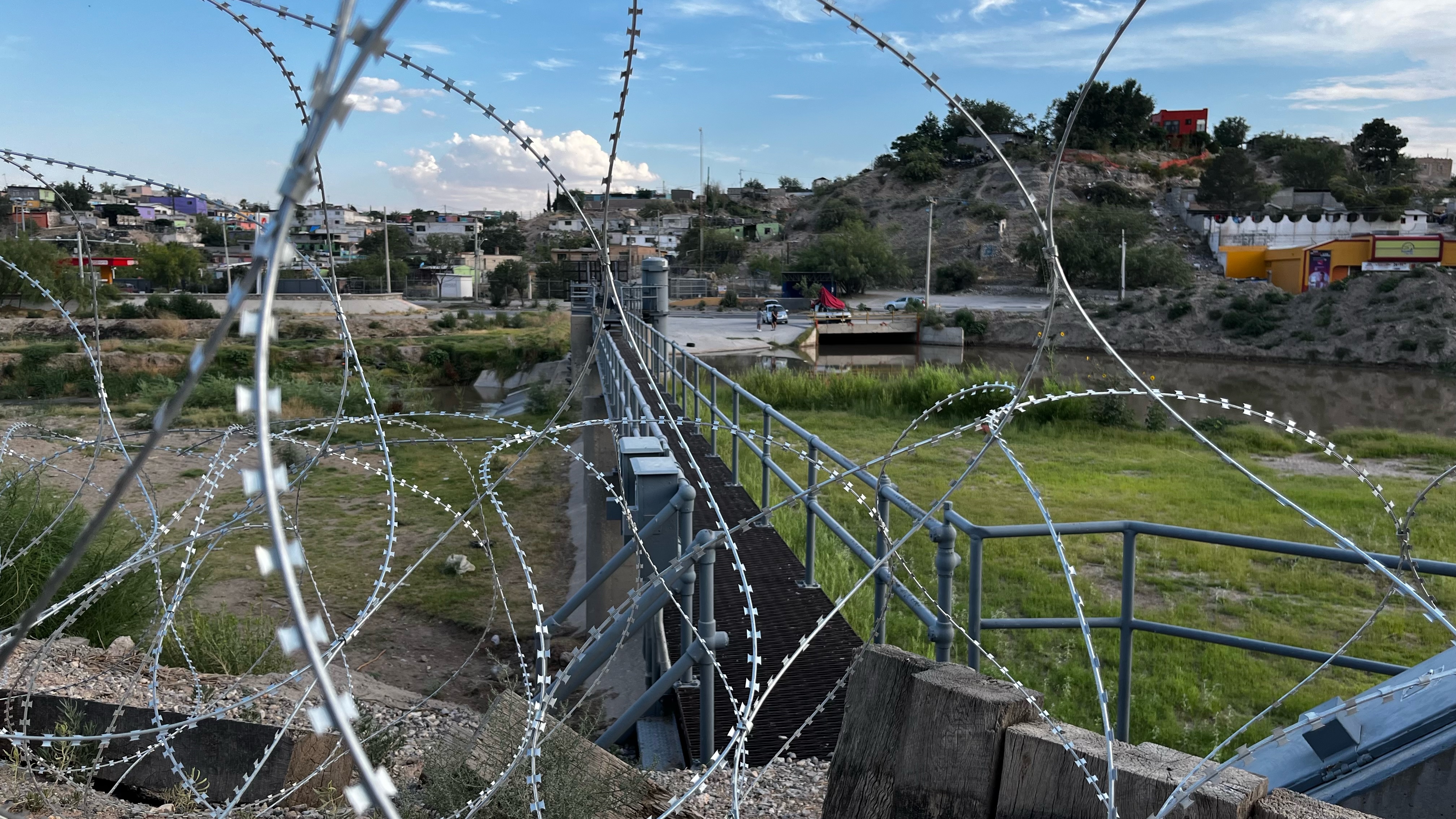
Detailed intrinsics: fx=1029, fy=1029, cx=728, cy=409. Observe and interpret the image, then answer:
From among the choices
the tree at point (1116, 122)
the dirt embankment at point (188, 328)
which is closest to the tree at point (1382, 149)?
the tree at point (1116, 122)

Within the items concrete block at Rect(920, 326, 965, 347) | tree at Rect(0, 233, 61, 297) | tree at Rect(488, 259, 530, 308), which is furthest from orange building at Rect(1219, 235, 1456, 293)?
tree at Rect(0, 233, 61, 297)

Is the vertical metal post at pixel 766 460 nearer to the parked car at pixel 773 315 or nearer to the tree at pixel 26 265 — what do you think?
the tree at pixel 26 265

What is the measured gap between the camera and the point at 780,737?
4.20 metres

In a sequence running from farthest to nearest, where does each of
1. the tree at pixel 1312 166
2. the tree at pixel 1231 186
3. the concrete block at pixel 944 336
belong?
the tree at pixel 1312 166, the tree at pixel 1231 186, the concrete block at pixel 944 336

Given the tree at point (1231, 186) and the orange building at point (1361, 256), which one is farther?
the tree at point (1231, 186)

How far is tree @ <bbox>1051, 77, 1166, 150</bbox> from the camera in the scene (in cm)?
10006

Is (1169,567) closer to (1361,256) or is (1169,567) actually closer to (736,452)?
(736,452)

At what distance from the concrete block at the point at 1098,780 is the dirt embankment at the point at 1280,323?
38524 mm

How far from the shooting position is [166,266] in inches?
2359

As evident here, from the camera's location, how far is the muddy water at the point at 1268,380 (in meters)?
27.5

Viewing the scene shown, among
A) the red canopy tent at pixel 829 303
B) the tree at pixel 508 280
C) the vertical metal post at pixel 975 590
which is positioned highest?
the tree at pixel 508 280

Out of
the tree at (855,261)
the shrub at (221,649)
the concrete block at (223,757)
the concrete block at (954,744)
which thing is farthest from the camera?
the tree at (855,261)

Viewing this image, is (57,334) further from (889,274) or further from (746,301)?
(889,274)

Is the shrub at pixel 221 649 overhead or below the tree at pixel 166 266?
below
